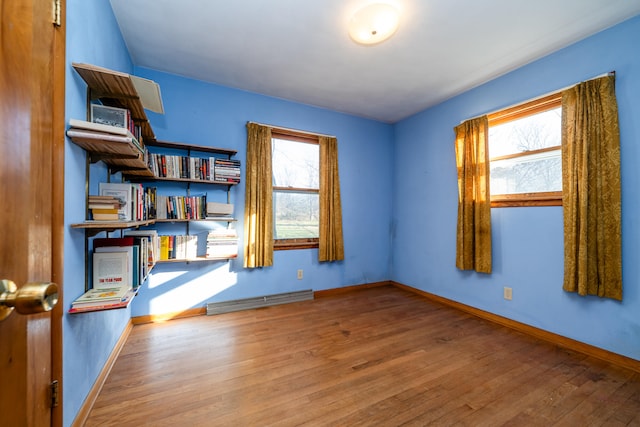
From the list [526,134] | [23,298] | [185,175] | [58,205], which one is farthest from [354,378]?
[526,134]

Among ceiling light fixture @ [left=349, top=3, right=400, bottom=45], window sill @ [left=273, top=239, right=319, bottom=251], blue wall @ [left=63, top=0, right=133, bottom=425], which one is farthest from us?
window sill @ [left=273, top=239, right=319, bottom=251]

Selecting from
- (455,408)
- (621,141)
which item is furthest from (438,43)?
(455,408)

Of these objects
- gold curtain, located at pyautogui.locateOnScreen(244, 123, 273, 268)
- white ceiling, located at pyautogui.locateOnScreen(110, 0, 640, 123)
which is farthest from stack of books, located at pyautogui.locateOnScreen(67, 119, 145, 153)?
gold curtain, located at pyautogui.locateOnScreen(244, 123, 273, 268)

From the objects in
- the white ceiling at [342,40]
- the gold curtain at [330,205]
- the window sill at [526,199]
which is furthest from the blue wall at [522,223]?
the gold curtain at [330,205]

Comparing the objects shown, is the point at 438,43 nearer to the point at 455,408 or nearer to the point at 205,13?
the point at 205,13

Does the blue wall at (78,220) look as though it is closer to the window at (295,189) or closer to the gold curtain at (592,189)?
the window at (295,189)

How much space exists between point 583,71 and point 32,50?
3.43 meters

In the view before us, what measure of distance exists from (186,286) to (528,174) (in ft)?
12.4

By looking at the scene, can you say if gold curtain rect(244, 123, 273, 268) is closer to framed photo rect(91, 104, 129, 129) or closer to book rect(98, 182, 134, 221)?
book rect(98, 182, 134, 221)

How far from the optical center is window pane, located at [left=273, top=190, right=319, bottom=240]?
132 inches

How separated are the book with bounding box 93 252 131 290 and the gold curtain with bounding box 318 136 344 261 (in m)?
2.28

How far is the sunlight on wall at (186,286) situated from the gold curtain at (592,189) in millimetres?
3359

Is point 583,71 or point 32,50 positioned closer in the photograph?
point 32,50

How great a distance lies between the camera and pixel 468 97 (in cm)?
306
